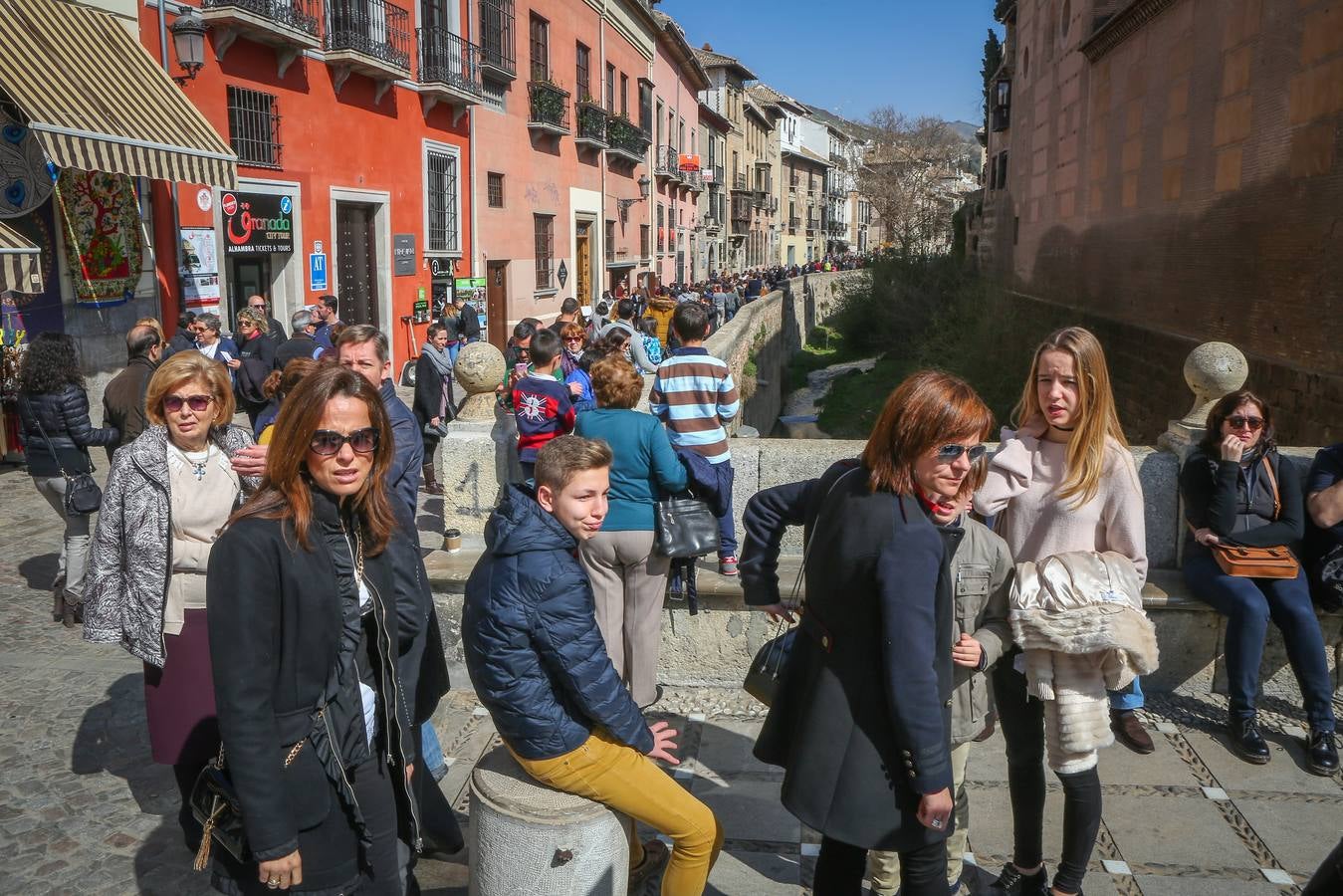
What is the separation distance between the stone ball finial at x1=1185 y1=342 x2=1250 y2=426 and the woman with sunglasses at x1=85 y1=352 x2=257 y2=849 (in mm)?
3943

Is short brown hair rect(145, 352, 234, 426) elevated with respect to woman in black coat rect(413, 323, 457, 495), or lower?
elevated

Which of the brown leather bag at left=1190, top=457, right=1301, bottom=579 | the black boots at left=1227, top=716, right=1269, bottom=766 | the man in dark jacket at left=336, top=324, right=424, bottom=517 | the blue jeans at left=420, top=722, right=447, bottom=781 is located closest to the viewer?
the blue jeans at left=420, top=722, right=447, bottom=781

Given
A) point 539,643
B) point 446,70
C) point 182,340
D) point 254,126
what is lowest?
point 539,643

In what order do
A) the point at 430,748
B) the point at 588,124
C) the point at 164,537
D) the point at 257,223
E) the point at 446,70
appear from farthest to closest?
the point at 588,124, the point at 446,70, the point at 257,223, the point at 430,748, the point at 164,537

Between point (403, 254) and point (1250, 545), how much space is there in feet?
46.5

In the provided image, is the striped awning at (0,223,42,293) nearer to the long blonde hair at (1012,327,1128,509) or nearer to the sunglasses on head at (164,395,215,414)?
the sunglasses on head at (164,395,215,414)

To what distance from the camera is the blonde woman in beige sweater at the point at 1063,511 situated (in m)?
3.00

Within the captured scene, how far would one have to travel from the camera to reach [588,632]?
2.54 m

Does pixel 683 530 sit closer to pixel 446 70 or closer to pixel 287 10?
pixel 287 10

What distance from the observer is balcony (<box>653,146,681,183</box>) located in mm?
33000

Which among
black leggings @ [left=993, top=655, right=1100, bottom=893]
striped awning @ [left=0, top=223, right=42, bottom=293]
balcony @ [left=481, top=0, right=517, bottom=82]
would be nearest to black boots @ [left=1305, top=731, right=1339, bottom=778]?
black leggings @ [left=993, top=655, right=1100, bottom=893]

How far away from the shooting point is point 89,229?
1032cm

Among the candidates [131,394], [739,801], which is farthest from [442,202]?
[739,801]

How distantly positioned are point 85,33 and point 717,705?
31.1 ft
